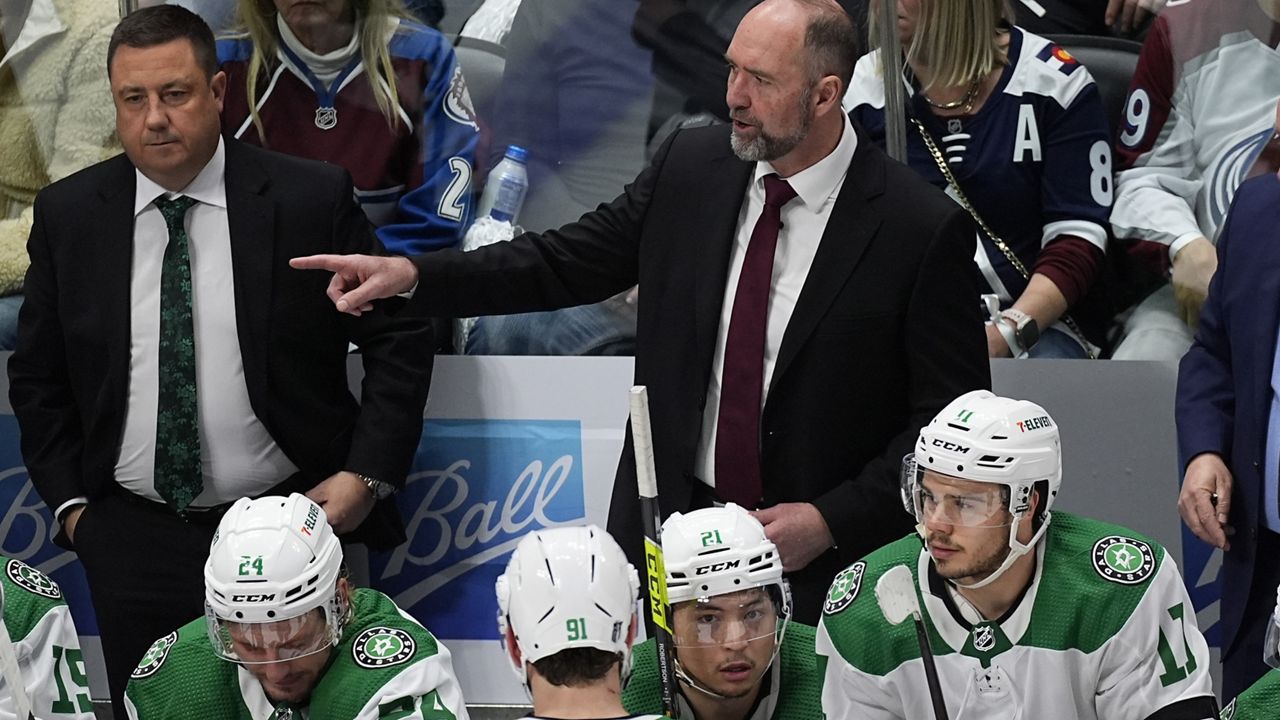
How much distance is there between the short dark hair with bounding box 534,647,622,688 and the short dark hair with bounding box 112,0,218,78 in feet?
7.51

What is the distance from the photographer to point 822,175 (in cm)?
414

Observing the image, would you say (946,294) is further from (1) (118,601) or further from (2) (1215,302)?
(1) (118,601)

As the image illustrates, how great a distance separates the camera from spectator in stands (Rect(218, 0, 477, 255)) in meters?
5.22

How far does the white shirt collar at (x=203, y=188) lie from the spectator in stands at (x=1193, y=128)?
2328mm

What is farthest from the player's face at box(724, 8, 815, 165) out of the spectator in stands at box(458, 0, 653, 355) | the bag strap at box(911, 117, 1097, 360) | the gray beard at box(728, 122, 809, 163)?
the spectator in stands at box(458, 0, 653, 355)

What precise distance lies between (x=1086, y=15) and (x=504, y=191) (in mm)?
1641

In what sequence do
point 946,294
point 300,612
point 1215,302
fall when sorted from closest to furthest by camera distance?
point 300,612 < point 946,294 < point 1215,302

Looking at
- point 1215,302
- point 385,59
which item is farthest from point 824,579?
point 385,59

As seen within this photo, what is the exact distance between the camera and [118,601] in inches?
180

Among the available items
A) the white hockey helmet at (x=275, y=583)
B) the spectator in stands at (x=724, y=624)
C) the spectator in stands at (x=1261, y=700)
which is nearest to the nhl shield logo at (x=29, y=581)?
the white hockey helmet at (x=275, y=583)

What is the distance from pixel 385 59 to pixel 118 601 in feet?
5.41

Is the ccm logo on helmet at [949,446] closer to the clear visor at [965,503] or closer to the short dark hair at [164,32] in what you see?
the clear visor at [965,503]

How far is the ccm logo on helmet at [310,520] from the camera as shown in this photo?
12.2ft

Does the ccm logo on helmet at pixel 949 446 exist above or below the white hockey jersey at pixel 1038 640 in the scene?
above
